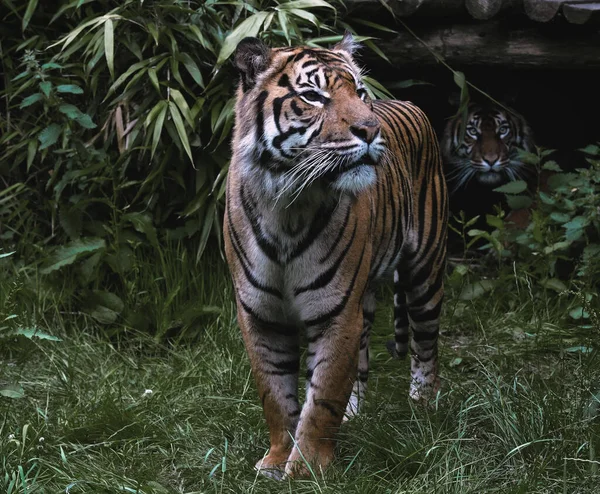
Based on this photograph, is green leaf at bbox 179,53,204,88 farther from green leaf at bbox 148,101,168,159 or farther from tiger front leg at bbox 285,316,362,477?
tiger front leg at bbox 285,316,362,477

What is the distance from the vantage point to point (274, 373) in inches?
139

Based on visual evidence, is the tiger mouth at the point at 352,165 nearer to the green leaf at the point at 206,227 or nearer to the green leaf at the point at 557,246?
the green leaf at the point at 206,227

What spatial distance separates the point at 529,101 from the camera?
636 centimetres

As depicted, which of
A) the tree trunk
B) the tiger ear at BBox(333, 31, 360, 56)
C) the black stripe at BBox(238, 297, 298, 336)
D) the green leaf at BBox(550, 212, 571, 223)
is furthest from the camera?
the tree trunk

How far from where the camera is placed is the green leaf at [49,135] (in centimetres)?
482

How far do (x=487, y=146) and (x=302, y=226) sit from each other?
113 inches

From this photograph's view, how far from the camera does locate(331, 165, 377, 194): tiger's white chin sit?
3.16m

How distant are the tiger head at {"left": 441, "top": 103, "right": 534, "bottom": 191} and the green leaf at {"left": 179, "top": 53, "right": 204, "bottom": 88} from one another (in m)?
1.78

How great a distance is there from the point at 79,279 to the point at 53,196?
697 mm

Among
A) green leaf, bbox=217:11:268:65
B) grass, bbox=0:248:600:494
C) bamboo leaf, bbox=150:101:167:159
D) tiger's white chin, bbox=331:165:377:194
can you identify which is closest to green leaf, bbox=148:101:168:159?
bamboo leaf, bbox=150:101:167:159

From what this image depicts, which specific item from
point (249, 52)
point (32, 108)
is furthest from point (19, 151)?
point (249, 52)

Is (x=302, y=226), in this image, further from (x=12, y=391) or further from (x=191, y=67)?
(x=191, y=67)

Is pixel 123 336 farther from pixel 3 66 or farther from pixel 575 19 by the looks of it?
pixel 575 19

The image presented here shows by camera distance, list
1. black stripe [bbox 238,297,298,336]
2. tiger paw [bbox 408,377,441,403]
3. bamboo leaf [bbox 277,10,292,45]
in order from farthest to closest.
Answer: bamboo leaf [bbox 277,10,292,45] → tiger paw [bbox 408,377,441,403] → black stripe [bbox 238,297,298,336]
